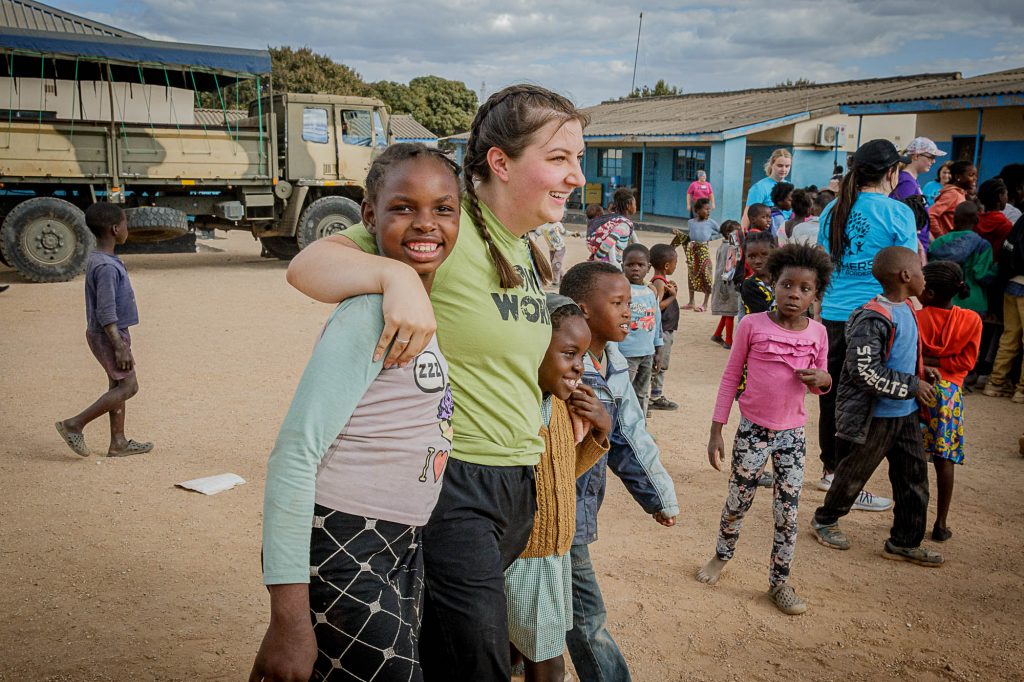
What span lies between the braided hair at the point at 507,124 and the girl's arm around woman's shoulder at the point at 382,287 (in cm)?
39

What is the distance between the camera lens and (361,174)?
15312 millimetres

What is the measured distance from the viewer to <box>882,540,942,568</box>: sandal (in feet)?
13.1

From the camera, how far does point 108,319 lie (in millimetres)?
4988

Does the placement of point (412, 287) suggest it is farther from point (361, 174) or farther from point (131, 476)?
point (361, 174)

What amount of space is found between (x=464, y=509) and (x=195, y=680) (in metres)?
1.67

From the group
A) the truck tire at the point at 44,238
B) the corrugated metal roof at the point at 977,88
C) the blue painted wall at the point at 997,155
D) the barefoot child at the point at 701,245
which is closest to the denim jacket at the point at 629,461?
the barefoot child at the point at 701,245

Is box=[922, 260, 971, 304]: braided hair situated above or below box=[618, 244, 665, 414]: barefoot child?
above

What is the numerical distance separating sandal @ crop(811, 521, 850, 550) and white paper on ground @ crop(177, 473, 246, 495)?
326 centimetres

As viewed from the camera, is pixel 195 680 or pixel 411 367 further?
pixel 195 680

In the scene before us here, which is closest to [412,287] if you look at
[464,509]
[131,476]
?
[464,509]

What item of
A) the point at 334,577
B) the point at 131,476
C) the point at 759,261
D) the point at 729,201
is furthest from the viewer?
the point at 729,201

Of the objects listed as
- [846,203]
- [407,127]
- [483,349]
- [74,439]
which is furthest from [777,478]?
[407,127]

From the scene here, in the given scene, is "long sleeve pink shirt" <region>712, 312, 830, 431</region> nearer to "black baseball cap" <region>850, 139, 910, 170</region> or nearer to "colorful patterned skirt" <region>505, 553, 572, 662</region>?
"black baseball cap" <region>850, 139, 910, 170</region>

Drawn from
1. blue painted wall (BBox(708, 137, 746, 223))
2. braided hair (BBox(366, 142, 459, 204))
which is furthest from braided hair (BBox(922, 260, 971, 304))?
blue painted wall (BBox(708, 137, 746, 223))
